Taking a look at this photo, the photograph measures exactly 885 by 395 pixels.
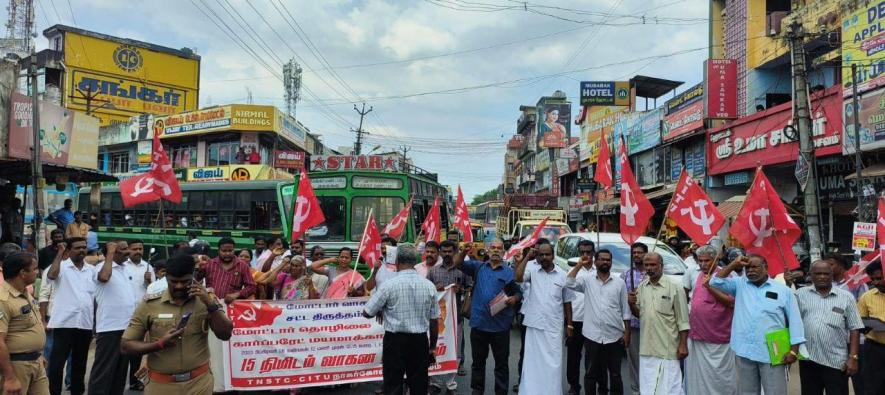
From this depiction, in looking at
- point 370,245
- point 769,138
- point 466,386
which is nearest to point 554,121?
point 769,138

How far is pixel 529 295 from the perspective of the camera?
6355mm

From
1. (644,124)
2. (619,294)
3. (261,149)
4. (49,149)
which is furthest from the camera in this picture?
(261,149)

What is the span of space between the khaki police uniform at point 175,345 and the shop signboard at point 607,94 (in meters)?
36.1

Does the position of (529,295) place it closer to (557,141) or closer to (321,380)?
(321,380)

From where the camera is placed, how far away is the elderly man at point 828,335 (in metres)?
5.00

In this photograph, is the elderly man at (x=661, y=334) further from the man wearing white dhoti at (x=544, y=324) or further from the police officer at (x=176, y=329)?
the police officer at (x=176, y=329)

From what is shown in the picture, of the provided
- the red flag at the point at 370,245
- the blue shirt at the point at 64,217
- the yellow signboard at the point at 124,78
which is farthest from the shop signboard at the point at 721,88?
the yellow signboard at the point at 124,78

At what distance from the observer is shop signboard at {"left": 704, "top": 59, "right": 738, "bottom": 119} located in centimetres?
2052

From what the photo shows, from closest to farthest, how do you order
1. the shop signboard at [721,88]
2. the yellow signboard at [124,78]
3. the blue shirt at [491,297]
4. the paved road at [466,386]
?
the blue shirt at [491,297], the paved road at [466,386], the shop signboard at [721,88], the yellow signboard at [124,78]

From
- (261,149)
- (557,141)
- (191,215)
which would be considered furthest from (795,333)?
(557,141)

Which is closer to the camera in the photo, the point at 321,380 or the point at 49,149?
the point at 321,380

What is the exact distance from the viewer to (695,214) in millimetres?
6902

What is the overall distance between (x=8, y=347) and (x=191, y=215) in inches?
570

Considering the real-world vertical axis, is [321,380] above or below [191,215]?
below
